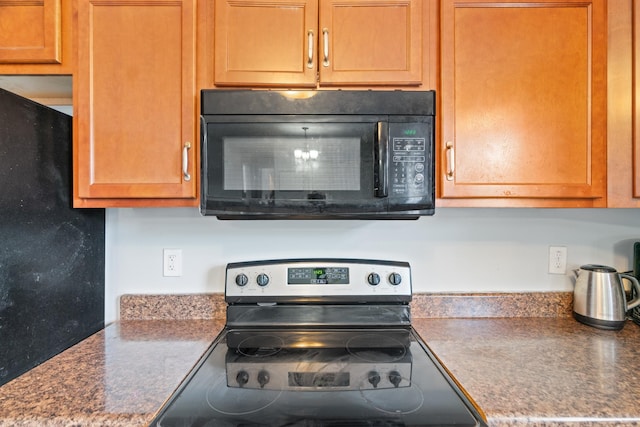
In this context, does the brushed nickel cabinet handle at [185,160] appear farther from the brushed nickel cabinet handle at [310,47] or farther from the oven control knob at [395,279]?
the oven control knob at [395,279]

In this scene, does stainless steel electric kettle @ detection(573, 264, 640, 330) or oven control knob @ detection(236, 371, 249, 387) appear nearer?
oven control knob @ detection(236, 371, 249, 387)

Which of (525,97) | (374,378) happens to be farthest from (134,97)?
(525,97)

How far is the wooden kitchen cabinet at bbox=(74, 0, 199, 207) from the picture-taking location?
3.14 ft

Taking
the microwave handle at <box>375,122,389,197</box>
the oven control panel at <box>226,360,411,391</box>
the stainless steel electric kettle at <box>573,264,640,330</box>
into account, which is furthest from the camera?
the stainless steel electric kettle at <box>573,264,640,330</box>

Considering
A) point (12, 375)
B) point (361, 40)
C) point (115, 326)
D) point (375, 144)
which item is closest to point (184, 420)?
point (12, 375)

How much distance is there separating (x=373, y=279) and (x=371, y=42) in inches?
31.5

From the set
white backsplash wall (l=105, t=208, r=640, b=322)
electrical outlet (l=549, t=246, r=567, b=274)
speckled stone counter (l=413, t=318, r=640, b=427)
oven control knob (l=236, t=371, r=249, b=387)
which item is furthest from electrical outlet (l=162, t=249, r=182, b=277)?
electrical outlet (l=549, t=246, r=567, b=274)

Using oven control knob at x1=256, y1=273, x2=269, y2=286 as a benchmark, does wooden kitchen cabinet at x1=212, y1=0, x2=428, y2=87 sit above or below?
above

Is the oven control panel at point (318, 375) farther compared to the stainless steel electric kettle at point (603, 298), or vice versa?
the stainless steel electric kettle at point (603, 298)

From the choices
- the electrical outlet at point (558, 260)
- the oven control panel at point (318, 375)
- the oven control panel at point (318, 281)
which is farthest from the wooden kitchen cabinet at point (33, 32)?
the electrical outlet at point (558, 260)

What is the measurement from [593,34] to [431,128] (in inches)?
23.7

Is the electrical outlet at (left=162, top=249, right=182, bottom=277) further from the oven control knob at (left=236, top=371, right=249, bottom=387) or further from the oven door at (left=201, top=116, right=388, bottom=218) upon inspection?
the oven control knob at (left=236, top=371, right=249, bottom=387)

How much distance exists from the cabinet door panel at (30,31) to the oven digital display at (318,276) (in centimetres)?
102

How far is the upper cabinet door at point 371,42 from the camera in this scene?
96 centimetres
